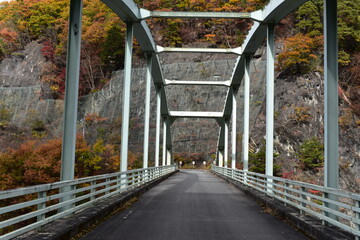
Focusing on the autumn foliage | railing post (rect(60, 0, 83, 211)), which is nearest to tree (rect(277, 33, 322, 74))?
the autumn foliage

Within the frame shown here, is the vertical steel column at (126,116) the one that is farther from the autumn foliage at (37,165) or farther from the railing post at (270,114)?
the autumn foliage at (37,165)

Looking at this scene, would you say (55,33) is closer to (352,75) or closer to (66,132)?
(352,75)

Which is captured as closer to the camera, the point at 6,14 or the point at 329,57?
the point at 329,57

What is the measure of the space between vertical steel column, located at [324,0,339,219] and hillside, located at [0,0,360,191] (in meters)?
23.4

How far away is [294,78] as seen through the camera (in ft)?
127

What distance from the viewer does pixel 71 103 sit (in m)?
7.72

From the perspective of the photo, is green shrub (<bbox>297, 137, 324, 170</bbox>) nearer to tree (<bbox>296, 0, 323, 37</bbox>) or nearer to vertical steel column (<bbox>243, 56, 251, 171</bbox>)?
vertical steel column (<bbox>243, 56, 251, 171</bbox>)

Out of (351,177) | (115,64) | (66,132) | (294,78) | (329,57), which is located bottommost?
(351,177)

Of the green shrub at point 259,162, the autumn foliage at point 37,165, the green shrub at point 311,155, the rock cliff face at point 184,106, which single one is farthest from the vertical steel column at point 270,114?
the rock cliff face at point 184,106

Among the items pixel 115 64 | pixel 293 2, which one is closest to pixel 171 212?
pixel 293 2

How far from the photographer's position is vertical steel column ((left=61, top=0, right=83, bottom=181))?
7.59 metres

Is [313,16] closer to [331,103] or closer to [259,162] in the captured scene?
[259,162]

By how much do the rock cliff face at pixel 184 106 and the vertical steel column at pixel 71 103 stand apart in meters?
27.5

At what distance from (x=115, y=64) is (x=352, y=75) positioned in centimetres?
3349
